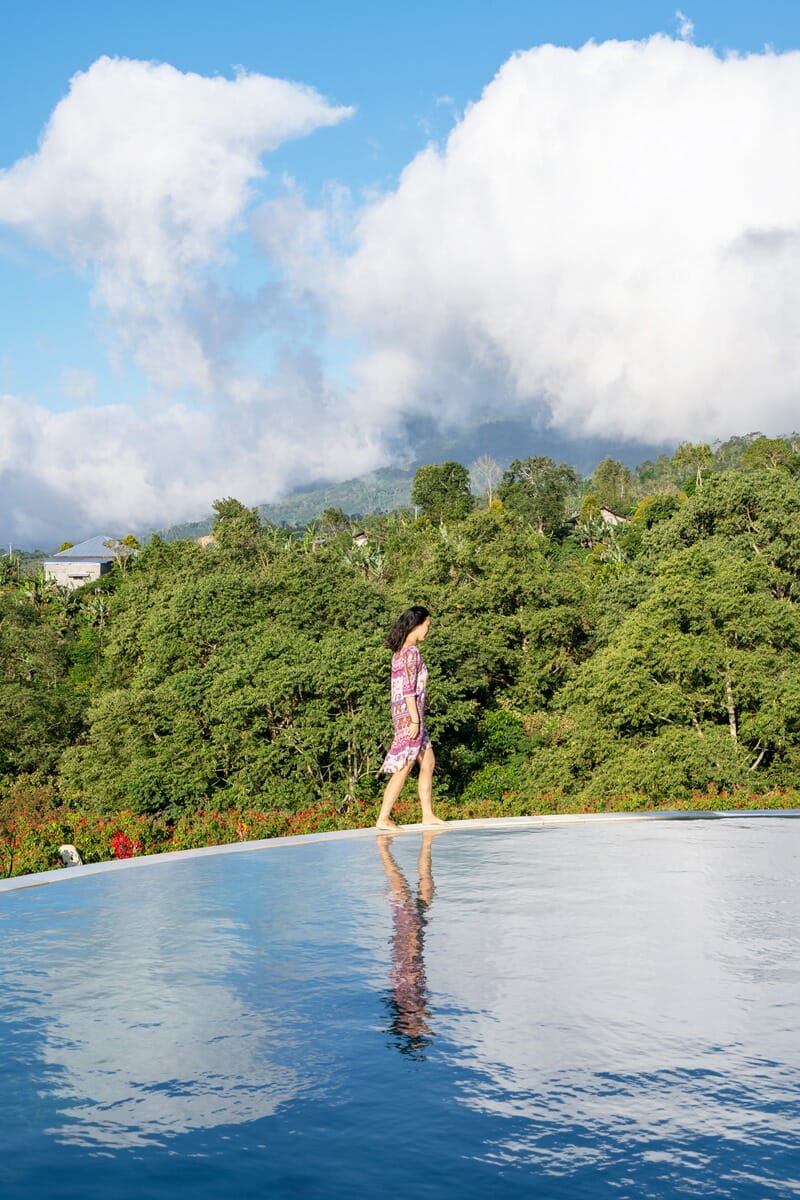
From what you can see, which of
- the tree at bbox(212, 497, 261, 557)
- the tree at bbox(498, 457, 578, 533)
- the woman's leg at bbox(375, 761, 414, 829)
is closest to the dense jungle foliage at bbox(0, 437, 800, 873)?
the tree at bbox(212, 497, 261, 557)

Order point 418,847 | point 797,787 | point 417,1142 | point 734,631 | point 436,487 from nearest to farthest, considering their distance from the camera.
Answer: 1. point 417,1142
2. point 418,847
3. point 797,787
4. point 734,631
5. point 436,487

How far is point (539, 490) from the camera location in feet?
293

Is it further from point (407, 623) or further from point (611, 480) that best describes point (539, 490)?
point (407, 623)

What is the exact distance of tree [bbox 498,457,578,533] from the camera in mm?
87938

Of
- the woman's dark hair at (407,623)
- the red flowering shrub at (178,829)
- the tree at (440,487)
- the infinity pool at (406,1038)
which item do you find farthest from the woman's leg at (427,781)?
the tree at (440,487)

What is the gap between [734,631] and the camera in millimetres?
26672

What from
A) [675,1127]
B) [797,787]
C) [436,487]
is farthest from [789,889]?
[436,487]

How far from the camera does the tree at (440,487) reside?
9031cm

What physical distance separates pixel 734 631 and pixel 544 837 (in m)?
20.8

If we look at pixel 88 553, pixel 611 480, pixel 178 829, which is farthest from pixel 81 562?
pixel 178 829

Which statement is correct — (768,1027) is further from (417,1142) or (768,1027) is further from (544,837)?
(544,837)

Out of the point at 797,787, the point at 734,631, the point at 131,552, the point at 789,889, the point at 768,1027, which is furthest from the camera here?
the point at 131,552

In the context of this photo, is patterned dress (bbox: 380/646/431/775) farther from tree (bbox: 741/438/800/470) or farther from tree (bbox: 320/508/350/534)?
tree (bbox: 320/508/350/534)

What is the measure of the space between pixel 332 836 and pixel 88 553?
340 feet
